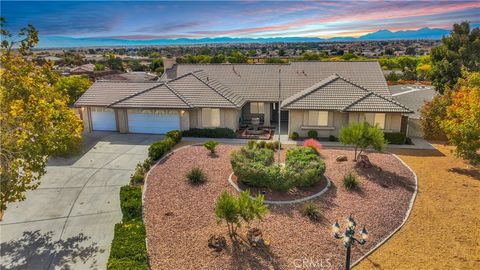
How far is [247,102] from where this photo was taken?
29828 millimetres

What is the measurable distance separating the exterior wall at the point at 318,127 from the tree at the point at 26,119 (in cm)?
1630

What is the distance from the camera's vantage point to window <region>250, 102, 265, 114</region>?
99.7 feet

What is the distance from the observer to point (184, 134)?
2672 centimetres

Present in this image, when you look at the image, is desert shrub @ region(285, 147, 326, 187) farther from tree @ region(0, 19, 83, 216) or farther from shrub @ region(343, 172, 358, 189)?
tree @ region(0, 19, 83, 216)

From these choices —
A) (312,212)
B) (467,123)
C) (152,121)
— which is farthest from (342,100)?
(152,121)

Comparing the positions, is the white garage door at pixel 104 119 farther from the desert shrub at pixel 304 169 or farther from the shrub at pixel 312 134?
the desert shrub at pixel 304 169

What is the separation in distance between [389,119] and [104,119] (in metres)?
22.0

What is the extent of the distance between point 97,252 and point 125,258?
2.17 meters

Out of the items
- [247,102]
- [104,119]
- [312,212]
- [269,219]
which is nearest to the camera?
[269,219]

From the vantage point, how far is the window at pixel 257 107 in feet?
99.7

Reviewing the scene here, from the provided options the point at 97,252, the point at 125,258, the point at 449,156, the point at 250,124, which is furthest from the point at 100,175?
the point at 449,156

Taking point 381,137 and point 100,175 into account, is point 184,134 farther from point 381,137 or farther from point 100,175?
point 381,137

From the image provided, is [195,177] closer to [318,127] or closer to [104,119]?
[318,127]

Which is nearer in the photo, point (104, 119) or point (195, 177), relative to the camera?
point (195, 177)
